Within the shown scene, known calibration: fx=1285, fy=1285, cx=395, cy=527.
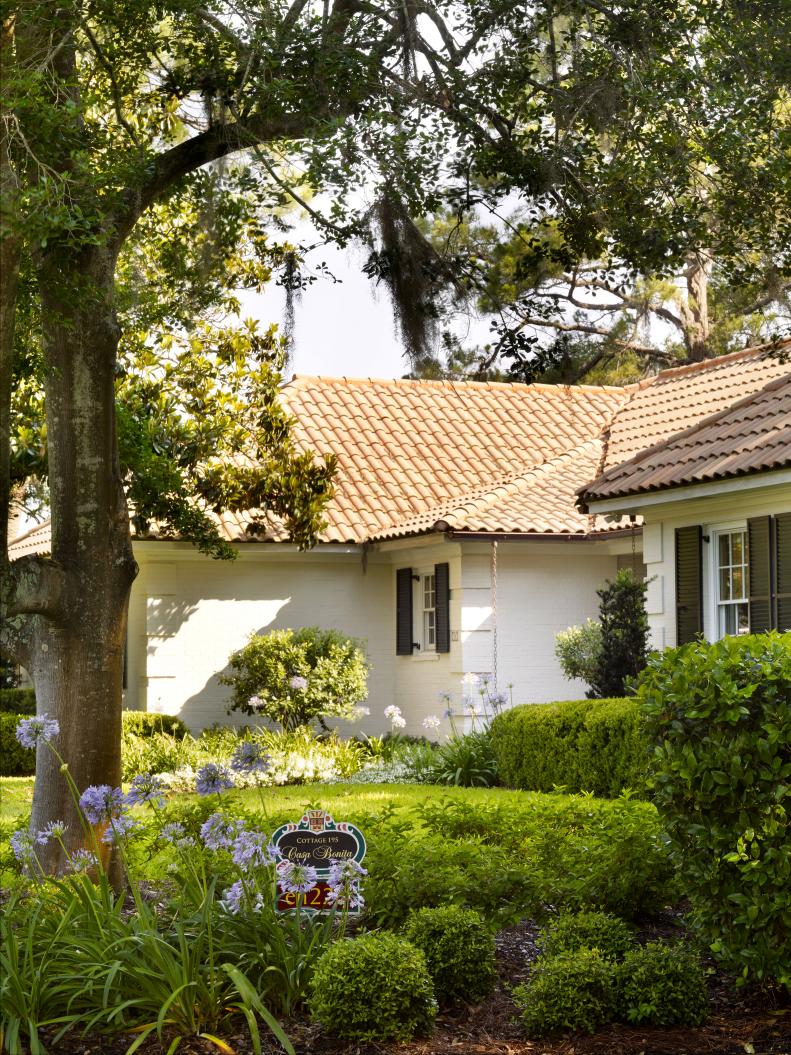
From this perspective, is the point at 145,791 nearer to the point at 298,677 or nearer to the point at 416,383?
the point at 298,677

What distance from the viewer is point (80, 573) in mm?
8195

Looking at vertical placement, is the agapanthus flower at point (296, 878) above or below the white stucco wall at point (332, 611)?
below

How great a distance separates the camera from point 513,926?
724 cm

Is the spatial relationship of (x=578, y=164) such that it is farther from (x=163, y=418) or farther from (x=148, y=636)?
(x=148, y=636)

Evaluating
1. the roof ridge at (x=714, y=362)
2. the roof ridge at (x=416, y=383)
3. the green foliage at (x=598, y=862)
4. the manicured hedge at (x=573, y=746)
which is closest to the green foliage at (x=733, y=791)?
the green foliage at (x=598, y=862)

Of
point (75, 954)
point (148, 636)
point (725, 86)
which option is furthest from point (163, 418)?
point (75, 954)

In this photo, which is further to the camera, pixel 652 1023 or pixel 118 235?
pixel 118 235

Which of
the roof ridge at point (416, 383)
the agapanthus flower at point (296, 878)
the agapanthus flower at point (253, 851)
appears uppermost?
the roof ridge at point (416, 383)

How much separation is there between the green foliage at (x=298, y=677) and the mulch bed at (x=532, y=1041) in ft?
40.0

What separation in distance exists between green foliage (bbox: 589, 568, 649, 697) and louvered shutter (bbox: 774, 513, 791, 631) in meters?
2.00

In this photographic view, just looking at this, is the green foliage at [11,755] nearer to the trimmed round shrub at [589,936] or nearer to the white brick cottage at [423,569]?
the white brick cottage at [423,569]

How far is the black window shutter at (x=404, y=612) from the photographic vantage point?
67.1 feet

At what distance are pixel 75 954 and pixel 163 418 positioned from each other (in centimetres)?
962

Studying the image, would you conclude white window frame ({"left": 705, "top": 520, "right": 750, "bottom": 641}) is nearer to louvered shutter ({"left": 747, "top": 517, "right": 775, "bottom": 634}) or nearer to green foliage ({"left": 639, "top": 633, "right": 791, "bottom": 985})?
louvered shutter ({"left": 747, "top": 517, "right": 775, "bottom": 634})
